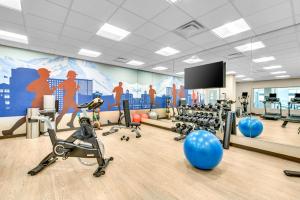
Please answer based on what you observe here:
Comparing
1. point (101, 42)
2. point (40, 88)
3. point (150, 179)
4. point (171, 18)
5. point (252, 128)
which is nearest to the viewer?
point (150, 179)

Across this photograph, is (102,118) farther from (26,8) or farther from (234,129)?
(234,129)

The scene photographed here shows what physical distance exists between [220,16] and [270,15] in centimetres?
99

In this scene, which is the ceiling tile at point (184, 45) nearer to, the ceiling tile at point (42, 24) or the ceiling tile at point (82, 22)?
the ceiling tile at point (82, 22)

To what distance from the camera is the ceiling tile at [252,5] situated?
2.44m

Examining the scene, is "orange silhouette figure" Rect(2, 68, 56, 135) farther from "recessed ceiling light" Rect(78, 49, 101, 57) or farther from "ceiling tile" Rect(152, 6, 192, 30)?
"ceiling tile" Rect(152, 6, 192, 30)

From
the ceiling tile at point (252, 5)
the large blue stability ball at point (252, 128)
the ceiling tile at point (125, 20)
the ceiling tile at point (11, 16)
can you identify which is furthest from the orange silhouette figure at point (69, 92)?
the large blue stability ball at point (252, 128)

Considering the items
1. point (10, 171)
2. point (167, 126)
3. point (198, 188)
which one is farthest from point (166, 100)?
point (10, 171)

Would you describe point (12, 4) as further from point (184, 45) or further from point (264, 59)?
point (264, 59)

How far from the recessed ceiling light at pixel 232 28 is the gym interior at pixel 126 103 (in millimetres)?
48

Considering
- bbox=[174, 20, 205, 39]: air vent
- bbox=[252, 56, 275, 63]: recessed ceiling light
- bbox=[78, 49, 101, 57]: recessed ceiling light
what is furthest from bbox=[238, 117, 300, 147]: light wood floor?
bbox=[78, 49, 101, 57]: recessed ceiling light

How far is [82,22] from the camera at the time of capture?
315 cm

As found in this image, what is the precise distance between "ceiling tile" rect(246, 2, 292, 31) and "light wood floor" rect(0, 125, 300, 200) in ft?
9.57

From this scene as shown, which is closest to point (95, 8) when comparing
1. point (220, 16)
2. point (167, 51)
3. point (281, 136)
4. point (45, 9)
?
point (45, 9)

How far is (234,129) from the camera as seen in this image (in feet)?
12.5
